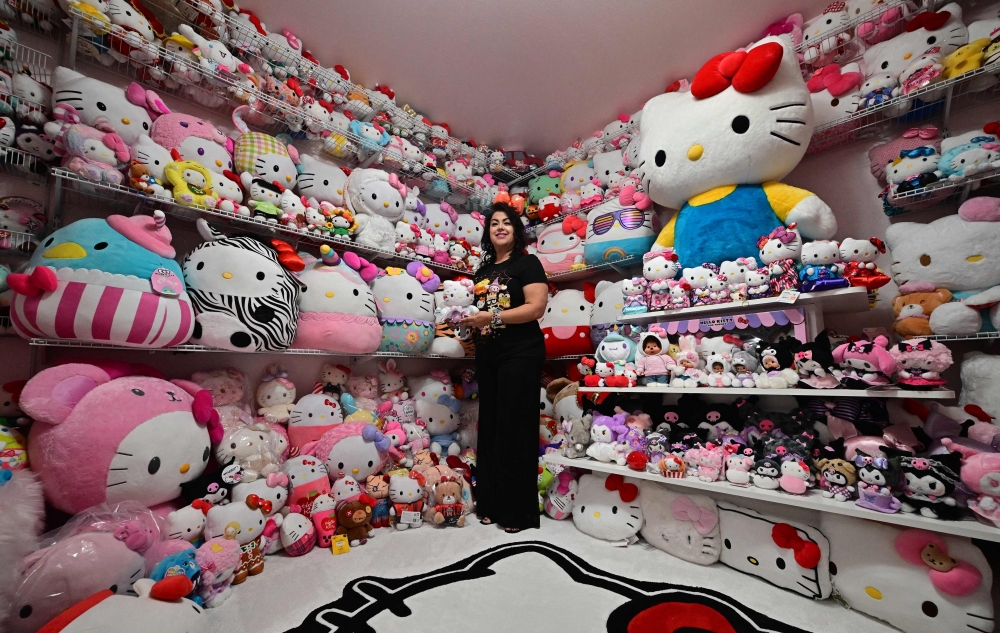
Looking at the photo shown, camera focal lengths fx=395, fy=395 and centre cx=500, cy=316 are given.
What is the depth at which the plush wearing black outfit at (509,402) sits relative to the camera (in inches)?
74.7

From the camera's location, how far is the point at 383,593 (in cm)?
135

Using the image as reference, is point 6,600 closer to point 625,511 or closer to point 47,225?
point 47,225

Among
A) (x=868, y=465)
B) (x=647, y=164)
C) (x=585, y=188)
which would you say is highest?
(x=585, y=188)

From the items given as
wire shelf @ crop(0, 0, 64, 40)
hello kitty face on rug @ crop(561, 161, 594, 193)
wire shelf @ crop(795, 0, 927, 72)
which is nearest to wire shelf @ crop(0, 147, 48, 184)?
wire shelf @ crop(0, 0, 64, 40)

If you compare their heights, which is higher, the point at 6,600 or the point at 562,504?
the point at 6,600

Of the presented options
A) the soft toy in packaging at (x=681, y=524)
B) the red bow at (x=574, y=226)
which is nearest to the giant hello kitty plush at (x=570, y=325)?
the red bow at (x=574, y=226)

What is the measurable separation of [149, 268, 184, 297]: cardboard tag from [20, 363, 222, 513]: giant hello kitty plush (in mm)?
324

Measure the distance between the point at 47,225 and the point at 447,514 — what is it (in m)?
2.08

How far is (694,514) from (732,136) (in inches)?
64.8

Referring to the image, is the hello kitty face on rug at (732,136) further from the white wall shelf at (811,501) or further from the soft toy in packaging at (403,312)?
the soft toy in packaging at (403,312)

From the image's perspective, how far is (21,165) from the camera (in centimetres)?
152

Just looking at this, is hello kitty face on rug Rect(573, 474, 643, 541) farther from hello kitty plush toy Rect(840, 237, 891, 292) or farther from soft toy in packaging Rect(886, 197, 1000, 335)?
soft toy in packaging Rect(886, 197, 1000, 335)

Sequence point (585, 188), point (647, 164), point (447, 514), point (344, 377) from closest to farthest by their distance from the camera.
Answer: point (447, 514), point (647, 164), point (344, 377), point (585, 188)

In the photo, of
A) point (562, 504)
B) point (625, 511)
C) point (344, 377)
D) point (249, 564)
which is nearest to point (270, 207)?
point (344, 377)
